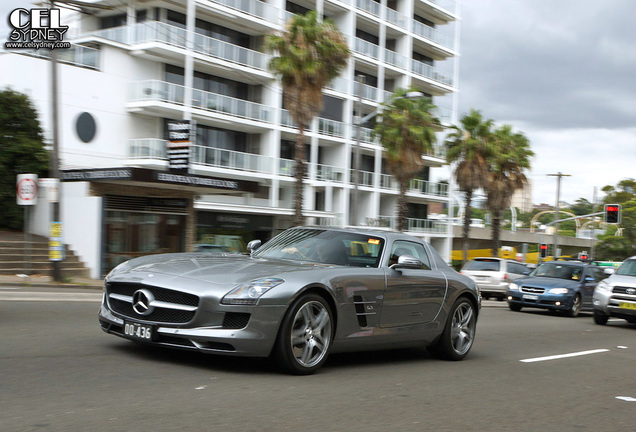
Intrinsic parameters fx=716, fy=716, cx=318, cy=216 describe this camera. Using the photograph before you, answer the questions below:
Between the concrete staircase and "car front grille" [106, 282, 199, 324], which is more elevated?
"car front grille" [106, 282, 199, 324]

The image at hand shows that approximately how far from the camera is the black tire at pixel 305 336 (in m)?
6.30

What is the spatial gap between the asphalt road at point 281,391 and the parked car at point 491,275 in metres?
18.5

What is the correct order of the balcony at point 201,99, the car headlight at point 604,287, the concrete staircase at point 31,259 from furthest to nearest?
the balcony at point 201,99, the concrete staircase at point 31,259, the car headlight at point 604,287

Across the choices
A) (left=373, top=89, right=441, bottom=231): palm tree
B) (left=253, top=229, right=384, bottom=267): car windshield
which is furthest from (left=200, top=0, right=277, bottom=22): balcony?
(left=253, top=229, right=384, bottom=267): car windshield

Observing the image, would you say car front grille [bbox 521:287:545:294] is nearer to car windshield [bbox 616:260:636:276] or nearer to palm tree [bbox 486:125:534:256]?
car windshield [bbox 616:260:636:276]

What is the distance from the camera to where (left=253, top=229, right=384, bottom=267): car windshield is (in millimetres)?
7480

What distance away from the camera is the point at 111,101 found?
33.8 metres

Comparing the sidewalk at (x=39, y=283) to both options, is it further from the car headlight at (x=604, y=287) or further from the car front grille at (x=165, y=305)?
the car headlight at (x=604, y=287)

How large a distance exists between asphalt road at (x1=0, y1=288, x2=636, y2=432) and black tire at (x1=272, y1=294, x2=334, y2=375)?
0.14m

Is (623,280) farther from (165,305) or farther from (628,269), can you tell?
(165,305)

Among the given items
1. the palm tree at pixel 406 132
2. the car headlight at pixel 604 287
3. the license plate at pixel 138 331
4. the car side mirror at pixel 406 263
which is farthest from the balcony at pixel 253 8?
the license plate at pixel 138 331

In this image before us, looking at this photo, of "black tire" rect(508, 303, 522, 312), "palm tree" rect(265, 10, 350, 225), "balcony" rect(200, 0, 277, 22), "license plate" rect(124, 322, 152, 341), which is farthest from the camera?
"balcony" rect(200, 0, 277, 22)

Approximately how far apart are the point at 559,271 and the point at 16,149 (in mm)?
18779

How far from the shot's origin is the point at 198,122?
37.3 m
